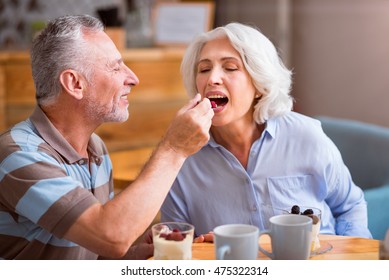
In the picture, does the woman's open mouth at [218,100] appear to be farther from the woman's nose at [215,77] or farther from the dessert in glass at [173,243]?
the dessert in glass at [173,243]

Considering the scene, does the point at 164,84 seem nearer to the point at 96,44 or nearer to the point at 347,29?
the point at 347,29

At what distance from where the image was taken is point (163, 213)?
69.9 inches

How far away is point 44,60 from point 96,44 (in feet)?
0.41

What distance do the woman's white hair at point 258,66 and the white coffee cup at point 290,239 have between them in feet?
2.21

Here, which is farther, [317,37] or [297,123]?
[317,37]

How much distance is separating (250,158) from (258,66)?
26cm

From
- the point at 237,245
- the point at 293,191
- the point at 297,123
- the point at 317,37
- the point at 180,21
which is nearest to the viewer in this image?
the point at 237,245

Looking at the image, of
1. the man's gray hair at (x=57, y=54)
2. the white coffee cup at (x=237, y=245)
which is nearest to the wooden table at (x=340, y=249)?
the white coffee cup at (x=237, y=245)

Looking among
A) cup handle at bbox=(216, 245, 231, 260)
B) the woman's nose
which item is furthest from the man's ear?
cup handle at bbox=(216, 245, 231, 260)

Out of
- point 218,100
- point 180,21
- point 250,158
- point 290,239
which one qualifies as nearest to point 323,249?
point 290,239

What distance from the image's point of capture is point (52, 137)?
1410 mm

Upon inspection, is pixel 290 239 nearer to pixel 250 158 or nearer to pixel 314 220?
pixel 314 220
